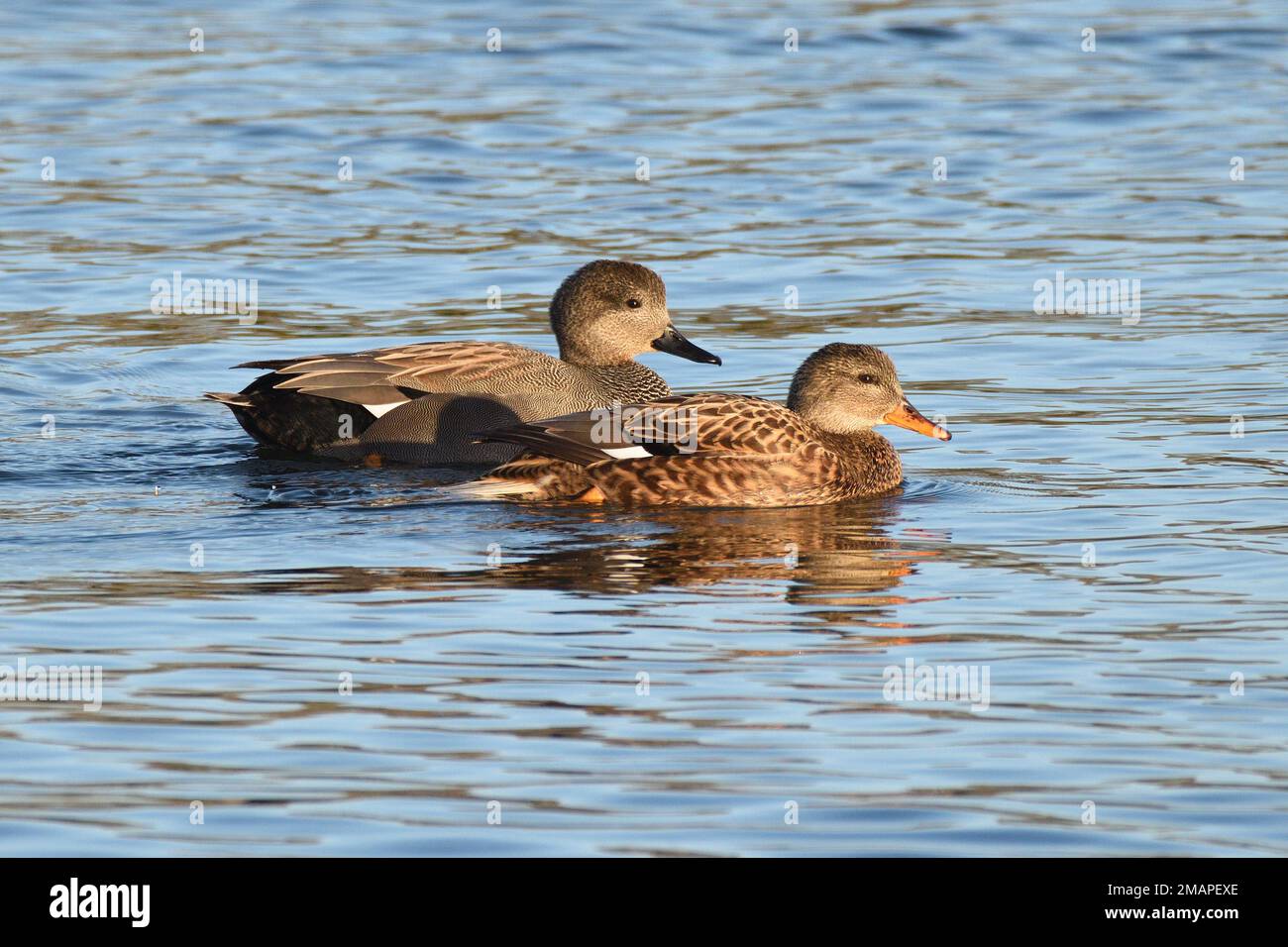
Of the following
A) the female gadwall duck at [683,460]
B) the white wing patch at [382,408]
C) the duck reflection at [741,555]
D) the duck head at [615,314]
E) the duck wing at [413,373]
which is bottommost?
the duck reflection at [741,555]

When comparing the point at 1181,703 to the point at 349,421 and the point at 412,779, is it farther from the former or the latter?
the point at 349,421

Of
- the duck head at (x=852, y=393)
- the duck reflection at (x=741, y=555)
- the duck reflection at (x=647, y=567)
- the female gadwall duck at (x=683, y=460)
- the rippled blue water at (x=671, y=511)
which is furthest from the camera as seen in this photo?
the duck head at (x=852, y=393)

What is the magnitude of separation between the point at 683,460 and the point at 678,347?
1912 millimetres

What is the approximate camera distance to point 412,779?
21.5ft

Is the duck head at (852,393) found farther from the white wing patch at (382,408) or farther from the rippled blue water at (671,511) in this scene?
the white wing patch at (382,408)

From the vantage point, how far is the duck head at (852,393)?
11.1 metres

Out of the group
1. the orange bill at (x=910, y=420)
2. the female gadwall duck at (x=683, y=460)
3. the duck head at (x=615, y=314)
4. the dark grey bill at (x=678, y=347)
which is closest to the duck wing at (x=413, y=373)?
the duck head at (x=615, y=314)

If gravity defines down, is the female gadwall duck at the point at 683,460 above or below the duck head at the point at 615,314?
below

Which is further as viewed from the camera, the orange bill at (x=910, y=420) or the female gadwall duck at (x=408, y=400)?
the female gadwall duck at (x=408, y=400)

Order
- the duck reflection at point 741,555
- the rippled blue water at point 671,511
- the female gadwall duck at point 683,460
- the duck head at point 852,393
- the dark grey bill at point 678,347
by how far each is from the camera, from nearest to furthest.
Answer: the rippled blue water at point 671,511 < the duck reflection at point 741,555 < the female gadwall duck at point 683,460 < the duck head at point 852,393 < the dark grey bill at point 678,347

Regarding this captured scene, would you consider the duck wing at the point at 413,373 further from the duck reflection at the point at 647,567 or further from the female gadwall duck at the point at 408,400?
the duck reflection at the point at 647,567

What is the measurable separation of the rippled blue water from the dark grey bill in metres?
1.28

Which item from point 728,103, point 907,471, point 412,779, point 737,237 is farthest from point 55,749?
point 728,103

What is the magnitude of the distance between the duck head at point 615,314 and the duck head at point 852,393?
122cm
